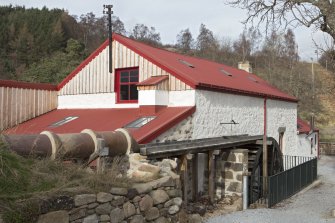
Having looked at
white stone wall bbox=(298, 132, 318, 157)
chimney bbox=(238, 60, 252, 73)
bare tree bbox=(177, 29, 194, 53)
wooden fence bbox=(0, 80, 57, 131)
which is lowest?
white stone wall bbox=(298, 132, 318, 157)

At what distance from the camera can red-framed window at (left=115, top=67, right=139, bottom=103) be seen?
14156 millimetres

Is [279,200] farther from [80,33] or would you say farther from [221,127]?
[80,33]

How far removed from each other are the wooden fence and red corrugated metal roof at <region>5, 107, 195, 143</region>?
39 cm

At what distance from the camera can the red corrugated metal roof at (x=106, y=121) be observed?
34.4ft

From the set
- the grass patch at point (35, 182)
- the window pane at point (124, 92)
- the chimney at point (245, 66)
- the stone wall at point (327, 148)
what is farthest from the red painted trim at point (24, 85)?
the stone wall at point (327, 148)

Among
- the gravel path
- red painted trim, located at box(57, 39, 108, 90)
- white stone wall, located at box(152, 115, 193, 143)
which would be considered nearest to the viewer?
the gravel path

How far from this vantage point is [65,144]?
5.54 m

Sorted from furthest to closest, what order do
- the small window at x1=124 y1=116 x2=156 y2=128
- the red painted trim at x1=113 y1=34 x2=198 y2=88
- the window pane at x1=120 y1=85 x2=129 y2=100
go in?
1. the window pane at x1=120 y1=85 x2=129 y2=100
2. the red painted trim at x1=113 y1=34 x2=198 y2=88
3. the small window at x1=124 y1=116 x2=156 y2=128

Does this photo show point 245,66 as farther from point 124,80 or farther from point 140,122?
point 140,122

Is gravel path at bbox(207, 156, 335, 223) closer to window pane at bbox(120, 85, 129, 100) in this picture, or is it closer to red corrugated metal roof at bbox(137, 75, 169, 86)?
red corrugated metal roof at bbox(137, 75, 169, 86)

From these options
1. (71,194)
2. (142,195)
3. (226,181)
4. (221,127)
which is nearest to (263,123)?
(221,127)

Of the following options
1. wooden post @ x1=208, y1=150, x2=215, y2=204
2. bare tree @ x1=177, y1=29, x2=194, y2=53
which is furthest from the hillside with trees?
wooden post @ x1=208, y1=150, x2=215, y2=204

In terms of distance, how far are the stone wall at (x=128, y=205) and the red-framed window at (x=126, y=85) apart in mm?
8118

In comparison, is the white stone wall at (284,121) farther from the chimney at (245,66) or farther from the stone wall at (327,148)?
the stone wall at (327,148)
